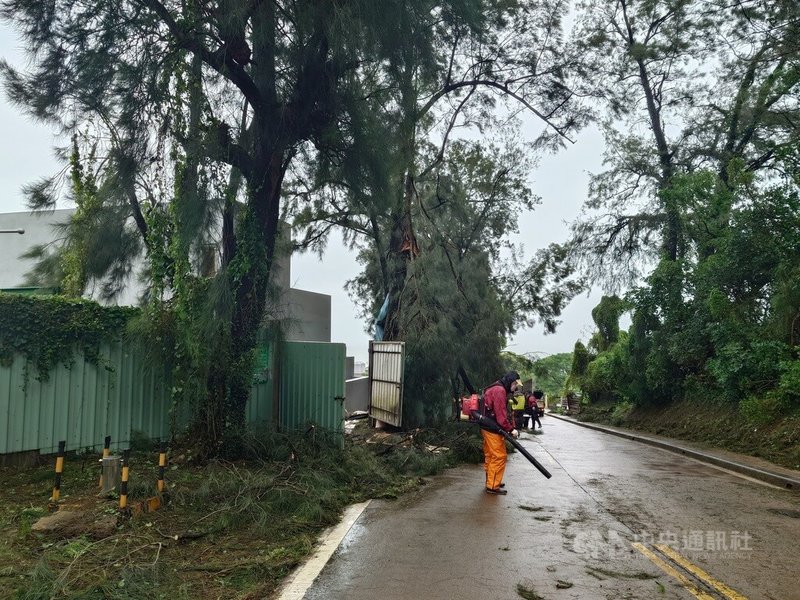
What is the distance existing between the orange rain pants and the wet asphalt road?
0.86 ft

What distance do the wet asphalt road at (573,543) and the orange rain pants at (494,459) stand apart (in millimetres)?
261

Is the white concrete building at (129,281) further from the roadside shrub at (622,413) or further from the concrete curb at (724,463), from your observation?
the roadside shrub at (622,413)

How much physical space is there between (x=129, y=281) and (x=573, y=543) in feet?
33.0

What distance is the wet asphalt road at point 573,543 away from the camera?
16.8 feet

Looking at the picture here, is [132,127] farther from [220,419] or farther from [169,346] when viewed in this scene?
[220,419]

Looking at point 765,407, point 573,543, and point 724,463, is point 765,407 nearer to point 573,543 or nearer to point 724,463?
point 724,463

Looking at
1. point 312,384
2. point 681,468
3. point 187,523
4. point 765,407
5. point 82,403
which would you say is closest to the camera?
point 187,523

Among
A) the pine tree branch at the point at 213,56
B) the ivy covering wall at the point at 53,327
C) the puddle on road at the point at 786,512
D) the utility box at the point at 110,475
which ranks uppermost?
the pine tree branch at the point at 213,56

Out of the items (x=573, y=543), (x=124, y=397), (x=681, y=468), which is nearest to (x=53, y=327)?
(x=124, y=397)

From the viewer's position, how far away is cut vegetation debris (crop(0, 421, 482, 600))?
16.4ft

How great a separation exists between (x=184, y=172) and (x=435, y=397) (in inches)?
335

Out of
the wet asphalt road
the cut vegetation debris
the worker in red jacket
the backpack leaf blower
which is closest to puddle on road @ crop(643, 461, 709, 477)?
the wet asphalt road

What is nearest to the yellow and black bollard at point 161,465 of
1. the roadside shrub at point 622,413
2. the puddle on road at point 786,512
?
the puddle on road at point 786,512

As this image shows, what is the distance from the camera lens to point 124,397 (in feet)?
31.9
